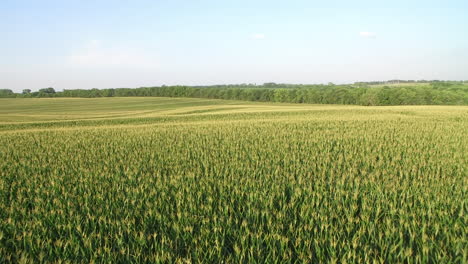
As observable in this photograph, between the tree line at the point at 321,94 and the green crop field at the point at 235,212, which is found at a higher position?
the tree line at the point at 321,94

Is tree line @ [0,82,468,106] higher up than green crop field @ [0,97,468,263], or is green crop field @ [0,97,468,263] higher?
tree line @ [0,82,468,106]

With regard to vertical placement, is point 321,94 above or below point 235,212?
above

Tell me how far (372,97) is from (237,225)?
325 ft

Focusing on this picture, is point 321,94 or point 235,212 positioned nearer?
point 235,212

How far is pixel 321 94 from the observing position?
109m

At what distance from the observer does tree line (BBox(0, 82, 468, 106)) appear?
92.8m

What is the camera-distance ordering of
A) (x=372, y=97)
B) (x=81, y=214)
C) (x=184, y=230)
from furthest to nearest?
(x=372, y=97), (x=81, y=214), (x=184, y=230)

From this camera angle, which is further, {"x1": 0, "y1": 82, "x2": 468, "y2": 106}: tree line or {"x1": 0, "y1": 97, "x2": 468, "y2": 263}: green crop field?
{"x1": 0, "y1": 82, "x2": 468, "y2": 106}: tree line

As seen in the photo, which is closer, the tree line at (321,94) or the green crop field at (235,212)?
the green crop field at (235,212)

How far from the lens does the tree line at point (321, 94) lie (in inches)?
3654

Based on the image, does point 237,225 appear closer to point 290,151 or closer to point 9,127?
point 290,151

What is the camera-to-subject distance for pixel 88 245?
4.75 metres

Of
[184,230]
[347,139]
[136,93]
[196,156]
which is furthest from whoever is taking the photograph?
[136,93]

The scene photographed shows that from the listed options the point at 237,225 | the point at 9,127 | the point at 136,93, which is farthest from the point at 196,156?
the point at 136,93
